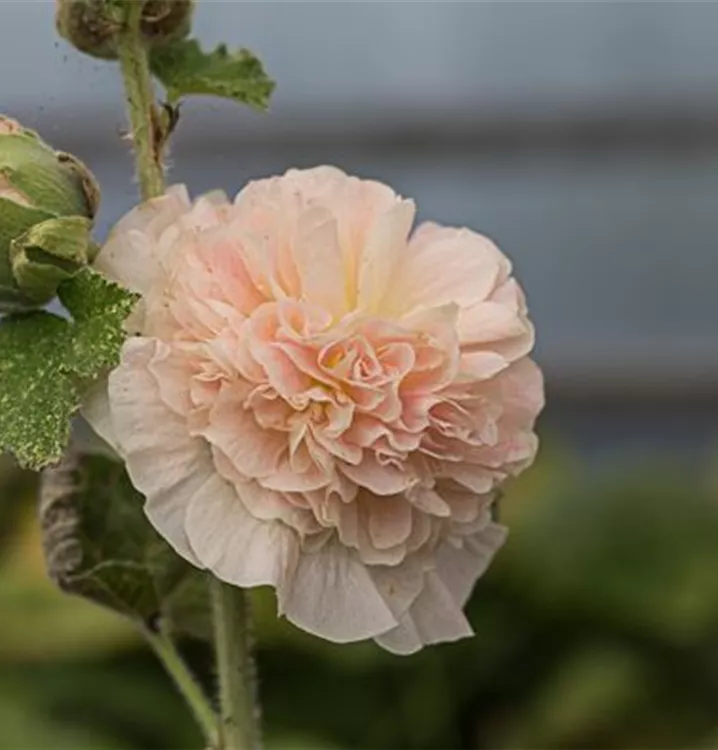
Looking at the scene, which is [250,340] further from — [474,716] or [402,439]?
[474,716]

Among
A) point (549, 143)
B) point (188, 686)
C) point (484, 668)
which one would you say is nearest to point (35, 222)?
point (188, 686)

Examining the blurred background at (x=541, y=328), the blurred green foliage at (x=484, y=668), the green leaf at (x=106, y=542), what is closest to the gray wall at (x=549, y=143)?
the blurred background at (x=541, y=328)

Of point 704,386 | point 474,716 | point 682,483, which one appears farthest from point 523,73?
point 474,716

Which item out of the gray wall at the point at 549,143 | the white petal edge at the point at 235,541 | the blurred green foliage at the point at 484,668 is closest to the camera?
the white petal edge at the point at 235,541

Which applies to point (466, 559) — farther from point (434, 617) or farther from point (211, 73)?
point (211, 73)

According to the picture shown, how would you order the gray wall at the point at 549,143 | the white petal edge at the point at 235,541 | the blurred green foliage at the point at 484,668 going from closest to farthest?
the white petal edge at the point at 235,541 < the blurred green foliage at the point at 484,668 < the gray wall at the point at 549,143

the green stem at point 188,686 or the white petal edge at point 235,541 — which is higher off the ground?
the white petal edge at point 235,541

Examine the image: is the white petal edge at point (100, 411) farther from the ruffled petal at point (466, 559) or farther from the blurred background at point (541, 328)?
the blurred background at point (541, 328)

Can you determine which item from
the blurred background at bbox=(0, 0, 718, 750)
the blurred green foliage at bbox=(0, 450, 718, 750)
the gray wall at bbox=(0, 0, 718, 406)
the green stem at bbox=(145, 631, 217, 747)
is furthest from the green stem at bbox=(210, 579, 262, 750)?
the gray wall at bbox=(0, 0, 718, 406)
